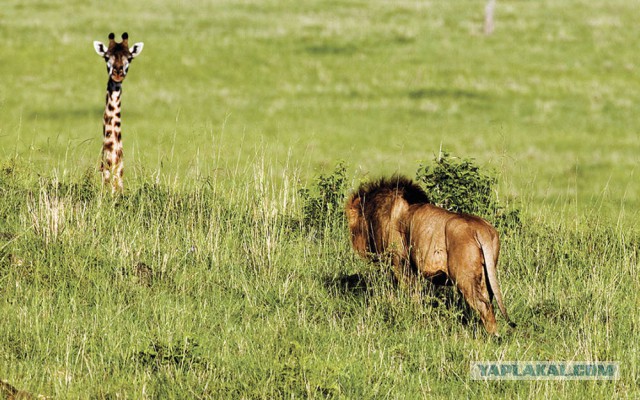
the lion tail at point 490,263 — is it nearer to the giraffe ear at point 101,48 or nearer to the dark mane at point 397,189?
the dark mane at point 397,189

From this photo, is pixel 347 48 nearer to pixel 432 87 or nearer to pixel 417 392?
pixel 432 87

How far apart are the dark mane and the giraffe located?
384cm

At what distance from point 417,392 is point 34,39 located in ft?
119

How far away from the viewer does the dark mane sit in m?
8.34

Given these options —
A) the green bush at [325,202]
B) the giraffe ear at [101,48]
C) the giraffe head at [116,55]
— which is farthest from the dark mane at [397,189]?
the giraffe ear at [101,48]

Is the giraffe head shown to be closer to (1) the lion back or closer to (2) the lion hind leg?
(1) the lion back

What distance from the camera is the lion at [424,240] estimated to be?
7289 millimetres

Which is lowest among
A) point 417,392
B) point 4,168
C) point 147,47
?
point 417,392

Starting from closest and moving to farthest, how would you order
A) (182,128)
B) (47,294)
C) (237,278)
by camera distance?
(47,294)
(237,278)
(182,128)

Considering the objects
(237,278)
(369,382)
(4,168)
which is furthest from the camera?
(4,168)

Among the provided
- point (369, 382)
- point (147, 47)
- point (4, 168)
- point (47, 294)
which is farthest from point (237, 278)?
point (147, 47)

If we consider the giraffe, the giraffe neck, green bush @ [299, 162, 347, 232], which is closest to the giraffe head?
the giraffe

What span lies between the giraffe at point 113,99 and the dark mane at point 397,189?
384 cm

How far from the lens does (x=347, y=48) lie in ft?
139
